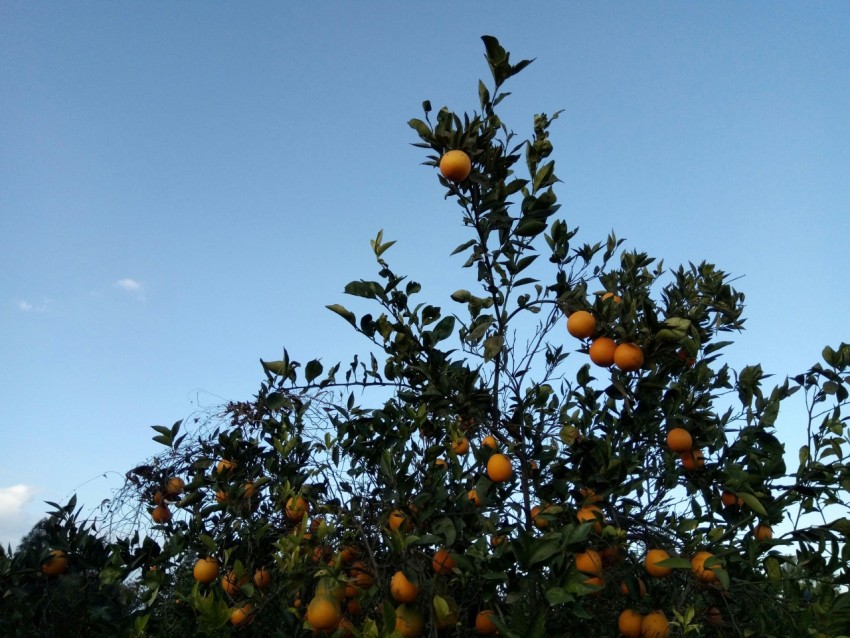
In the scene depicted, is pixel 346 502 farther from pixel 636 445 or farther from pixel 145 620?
pixel 636 445

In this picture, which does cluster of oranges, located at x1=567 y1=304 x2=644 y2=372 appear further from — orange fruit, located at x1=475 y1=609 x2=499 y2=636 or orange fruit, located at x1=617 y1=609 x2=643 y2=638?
orange fruit, located at x1=475 y1=609 x2=499 y2=636

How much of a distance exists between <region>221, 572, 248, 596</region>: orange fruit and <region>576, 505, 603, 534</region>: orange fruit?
127cm

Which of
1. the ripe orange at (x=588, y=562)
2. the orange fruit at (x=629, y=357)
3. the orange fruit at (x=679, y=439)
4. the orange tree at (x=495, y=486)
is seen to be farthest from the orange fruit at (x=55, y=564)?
the orange fruit at (x=679, y=439)

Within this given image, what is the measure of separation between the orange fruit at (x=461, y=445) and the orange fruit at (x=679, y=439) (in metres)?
0.79

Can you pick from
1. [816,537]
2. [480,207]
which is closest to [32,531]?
[480,207]

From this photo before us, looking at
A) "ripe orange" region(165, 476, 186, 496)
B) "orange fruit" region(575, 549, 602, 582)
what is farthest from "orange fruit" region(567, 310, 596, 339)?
"ripe orange" region(165, 476, 186, 496)

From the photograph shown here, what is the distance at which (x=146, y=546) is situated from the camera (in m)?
2.80

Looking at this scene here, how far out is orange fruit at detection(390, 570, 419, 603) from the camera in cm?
217

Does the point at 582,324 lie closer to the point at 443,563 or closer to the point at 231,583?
the point at 443,563

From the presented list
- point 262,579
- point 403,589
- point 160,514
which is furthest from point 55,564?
point 403,589

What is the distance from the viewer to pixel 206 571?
2.61m

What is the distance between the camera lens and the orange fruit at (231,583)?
2.52 m

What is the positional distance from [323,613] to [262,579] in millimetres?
821

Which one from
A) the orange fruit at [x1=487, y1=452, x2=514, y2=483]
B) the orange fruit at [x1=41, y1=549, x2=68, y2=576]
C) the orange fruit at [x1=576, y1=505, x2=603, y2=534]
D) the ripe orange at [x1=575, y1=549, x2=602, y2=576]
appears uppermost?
the orange fruit at [x1=487, y1=452, x2=514, y2=483]
